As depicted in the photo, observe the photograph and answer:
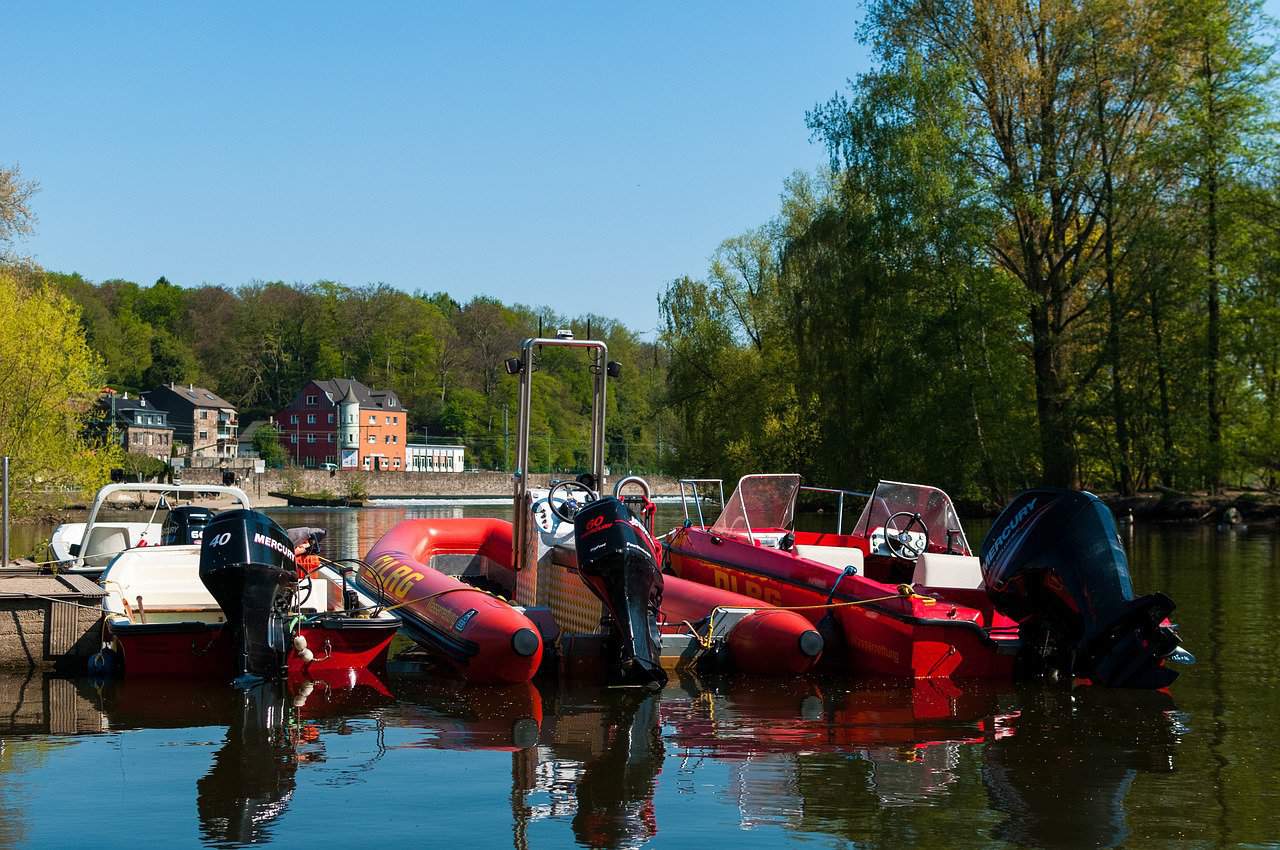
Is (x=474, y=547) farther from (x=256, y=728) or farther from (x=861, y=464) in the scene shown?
(x=861, y=464)

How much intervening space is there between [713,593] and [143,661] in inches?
224

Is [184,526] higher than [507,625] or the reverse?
higher

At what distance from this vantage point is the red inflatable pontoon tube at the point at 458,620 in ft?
37.7

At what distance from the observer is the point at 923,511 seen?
48.3ft

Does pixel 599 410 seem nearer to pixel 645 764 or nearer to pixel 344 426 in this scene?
pixel 645 764

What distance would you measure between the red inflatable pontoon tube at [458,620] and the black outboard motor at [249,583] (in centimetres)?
162

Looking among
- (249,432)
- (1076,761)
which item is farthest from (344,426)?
(1076,761)

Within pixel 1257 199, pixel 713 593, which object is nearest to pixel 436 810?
pixel 713 593

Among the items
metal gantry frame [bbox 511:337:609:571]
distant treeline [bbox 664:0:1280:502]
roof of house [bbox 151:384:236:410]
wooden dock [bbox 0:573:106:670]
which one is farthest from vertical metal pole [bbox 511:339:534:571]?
roof of house [bbox 151:384:236:410]

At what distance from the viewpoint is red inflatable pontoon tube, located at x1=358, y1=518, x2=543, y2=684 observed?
11477 millimetres

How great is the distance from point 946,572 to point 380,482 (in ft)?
275

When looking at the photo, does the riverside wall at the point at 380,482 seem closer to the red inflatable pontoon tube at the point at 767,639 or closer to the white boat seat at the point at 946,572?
the white boat seat at the point at 946,572

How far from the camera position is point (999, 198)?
119ft

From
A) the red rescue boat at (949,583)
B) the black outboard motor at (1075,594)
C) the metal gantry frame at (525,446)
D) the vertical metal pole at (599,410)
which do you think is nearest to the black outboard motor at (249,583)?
the metal gantry frame at (525,446)
